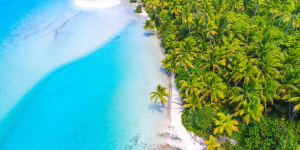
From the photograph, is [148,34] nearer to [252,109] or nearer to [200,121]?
[200,121]

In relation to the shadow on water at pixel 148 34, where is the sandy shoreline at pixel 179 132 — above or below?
below

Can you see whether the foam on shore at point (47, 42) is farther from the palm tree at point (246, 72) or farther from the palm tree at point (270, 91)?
the palm tree at point (270, 91)

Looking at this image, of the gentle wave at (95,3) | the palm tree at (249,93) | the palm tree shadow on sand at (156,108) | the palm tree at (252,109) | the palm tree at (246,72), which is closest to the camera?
the palm tree at (252,109)

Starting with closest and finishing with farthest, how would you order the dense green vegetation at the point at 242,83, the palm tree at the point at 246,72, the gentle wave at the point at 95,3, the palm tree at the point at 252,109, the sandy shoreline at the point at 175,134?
the palm tree at the point at 252,109
the dense green vegetation at the point at 242,83
the sandy shoreline at the point at 175,134
the palm tree at the point at 246,72
the gentle wave at the point at 95,3

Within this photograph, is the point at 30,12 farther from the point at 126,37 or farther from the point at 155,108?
the point at 155,108

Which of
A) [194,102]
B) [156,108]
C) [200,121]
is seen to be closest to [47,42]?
[156,108]

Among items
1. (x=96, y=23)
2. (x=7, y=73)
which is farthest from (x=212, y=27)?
(x=7, y=73)

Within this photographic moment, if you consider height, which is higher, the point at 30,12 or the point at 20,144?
the point at 30,12

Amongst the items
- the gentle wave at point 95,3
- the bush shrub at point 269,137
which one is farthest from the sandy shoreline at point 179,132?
the gentle wave at point 95,3
